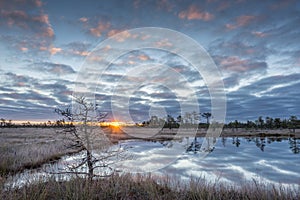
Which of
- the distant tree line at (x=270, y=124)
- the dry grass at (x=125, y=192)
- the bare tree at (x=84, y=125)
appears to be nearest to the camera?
the dry grass at (x=125, y=192)

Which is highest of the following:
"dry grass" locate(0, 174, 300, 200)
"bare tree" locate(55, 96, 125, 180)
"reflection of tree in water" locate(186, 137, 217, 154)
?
"bare tree" locate(55, 96, 125, 180)

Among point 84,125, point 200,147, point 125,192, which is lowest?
point 200,147

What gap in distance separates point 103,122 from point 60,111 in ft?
5.84

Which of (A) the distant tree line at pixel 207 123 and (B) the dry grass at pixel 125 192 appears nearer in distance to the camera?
(B) the dry grass at pixel 125 192

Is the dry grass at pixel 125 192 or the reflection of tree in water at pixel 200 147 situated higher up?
the dry grass at pixel 125 192

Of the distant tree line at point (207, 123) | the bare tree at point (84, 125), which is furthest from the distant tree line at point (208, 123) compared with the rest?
the bare tree at point (84, 125)

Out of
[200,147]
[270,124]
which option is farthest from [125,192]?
[270,124]

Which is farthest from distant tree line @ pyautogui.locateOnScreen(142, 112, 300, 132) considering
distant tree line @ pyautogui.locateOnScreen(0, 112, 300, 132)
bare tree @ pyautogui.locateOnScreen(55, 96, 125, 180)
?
bare tree @ pyautogui.locateOnScreen(55, 96, 125, 180)

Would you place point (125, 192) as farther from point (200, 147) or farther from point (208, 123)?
point (208, 123)

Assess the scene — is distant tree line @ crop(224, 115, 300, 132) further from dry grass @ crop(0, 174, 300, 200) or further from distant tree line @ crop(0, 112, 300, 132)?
dry grass @ crop(0, 174, 300, 200)

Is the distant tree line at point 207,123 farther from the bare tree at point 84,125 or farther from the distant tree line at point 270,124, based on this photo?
the bare tree at point 84,125

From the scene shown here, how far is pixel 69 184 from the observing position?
805 centimetres

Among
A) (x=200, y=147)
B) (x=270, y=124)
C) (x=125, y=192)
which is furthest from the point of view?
(x=270, y=124)

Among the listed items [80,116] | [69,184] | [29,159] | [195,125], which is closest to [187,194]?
[69,184]
